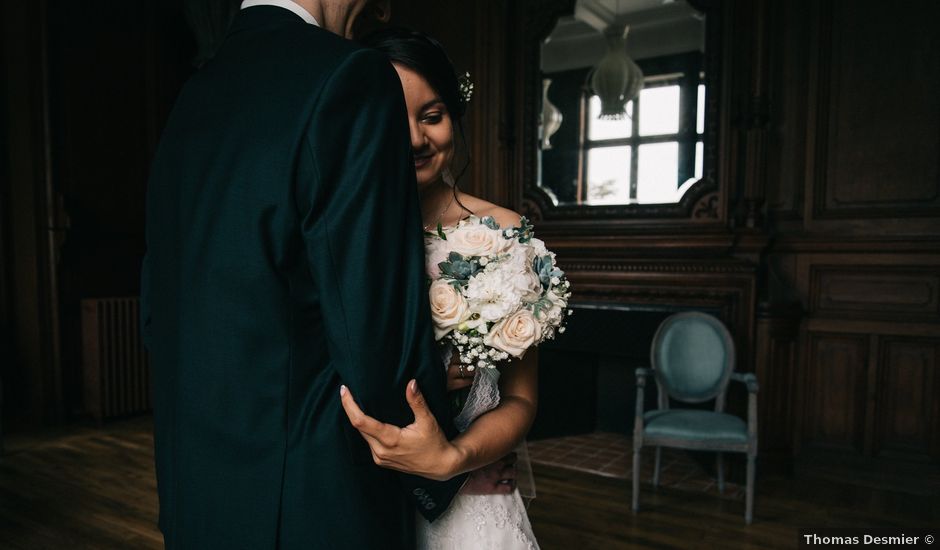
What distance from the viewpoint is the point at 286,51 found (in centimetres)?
77

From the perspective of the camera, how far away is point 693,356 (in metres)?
3.49

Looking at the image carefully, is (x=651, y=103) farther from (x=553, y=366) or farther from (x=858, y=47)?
(x=553, y=366)

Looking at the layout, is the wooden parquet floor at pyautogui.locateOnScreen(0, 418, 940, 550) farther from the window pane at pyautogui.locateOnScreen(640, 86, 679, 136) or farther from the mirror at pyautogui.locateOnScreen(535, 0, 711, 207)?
the window pane at pyautogui.locateOnScreen(640, 86, 679, 136)

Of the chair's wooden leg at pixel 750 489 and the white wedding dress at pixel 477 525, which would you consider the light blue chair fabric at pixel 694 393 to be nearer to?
the chair's wooden leg at pixel 750 489

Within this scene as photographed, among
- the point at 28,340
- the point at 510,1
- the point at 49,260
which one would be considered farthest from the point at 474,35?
the point at 28,340

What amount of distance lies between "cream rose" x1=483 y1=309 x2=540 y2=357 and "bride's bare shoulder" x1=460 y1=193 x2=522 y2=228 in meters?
0.36

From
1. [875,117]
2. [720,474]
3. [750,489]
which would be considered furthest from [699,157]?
[750,489]

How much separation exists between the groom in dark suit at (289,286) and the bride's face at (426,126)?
0.38m

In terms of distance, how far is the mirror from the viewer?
13.3 ft

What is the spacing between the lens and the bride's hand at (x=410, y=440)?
0.77 metres

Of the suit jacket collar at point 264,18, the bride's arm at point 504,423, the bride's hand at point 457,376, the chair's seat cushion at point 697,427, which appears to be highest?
the suit jacket collar at point 264,18

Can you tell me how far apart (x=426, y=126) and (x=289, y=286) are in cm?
58

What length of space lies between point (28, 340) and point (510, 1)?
4469 mm

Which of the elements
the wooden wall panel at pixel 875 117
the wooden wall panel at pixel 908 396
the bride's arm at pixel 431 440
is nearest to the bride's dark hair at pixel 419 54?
the bride's arm at pixel 431 440
